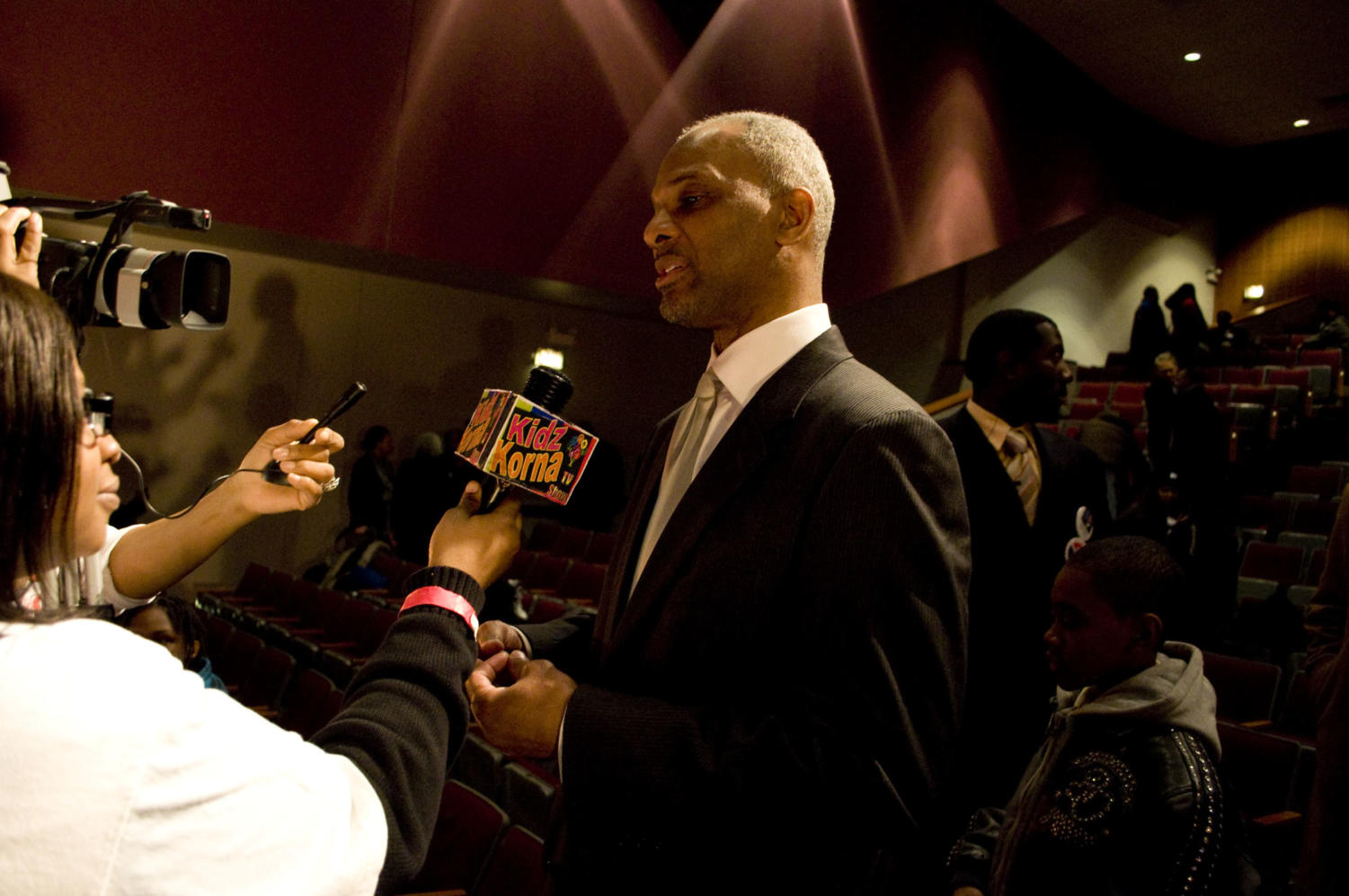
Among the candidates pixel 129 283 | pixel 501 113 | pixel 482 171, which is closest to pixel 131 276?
pixel 129 283

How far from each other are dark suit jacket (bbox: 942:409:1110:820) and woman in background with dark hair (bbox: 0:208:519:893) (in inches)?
54.9

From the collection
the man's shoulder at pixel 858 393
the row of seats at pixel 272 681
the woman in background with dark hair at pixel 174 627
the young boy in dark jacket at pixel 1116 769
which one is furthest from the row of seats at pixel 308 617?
the man's shoulder at pixel 858 393

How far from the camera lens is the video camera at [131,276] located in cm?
119

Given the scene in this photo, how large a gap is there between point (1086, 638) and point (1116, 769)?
261mm

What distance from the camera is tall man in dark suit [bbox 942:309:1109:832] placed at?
6.34 ft

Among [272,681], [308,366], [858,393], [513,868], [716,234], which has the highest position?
[716,234]

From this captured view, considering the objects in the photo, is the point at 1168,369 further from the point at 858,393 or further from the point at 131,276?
the point at 131,276

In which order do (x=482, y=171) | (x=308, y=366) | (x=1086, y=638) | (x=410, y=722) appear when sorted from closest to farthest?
(x=410, y=722) → (x=1086, y=638) → (x=482, y=171) → (x=308, y=366)

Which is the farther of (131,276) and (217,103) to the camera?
(217,103)

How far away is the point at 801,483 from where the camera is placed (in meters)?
1.06

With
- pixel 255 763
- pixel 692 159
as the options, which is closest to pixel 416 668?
pixel 255 763

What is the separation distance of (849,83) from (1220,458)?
11.4 feet

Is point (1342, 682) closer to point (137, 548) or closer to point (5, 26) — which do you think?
point (137, 548)

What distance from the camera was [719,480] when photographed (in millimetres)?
1113
